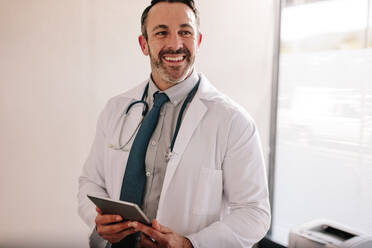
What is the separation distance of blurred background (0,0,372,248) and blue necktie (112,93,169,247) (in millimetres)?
896

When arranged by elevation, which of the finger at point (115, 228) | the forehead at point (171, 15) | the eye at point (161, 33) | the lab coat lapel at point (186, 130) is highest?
the forehead at point (171, 15)

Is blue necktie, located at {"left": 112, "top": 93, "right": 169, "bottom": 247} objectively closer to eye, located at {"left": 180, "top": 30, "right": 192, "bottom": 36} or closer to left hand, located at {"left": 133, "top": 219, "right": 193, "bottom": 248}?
left hand, located at {"left": 133, "top": 219, "right": 193, "bottom": 248}

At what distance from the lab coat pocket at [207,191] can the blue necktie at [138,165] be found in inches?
9.0

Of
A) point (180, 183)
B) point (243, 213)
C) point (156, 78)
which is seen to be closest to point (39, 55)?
point (156, 78)

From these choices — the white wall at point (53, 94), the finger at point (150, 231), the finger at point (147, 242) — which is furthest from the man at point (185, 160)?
the white wall at point (53, 94)

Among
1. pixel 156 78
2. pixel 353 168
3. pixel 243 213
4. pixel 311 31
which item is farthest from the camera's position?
pixel 311 31

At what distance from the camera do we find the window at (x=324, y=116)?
2.71 meters

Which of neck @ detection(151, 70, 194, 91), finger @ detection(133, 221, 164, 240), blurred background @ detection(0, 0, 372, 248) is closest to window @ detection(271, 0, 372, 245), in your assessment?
blurred background @ detection(0, 0, 372, 248)

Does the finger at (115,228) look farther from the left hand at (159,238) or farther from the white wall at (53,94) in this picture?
the white wall at (53,94)

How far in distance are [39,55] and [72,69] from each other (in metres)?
0.21

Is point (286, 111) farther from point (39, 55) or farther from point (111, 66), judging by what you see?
point (39, 55)

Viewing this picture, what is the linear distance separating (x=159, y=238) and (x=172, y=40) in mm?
807

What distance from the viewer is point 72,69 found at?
2240mm

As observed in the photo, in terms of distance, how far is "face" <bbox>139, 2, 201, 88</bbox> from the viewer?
1.54 metres
